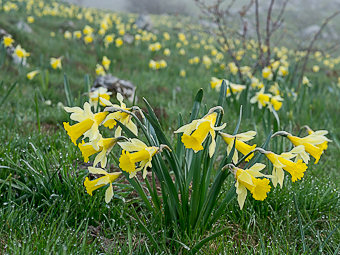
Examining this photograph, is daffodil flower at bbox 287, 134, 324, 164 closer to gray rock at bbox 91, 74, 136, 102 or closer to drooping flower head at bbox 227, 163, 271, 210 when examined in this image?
drooping flower head at bbox 227, 163, 271, 210

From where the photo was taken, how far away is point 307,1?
32969 millimetres

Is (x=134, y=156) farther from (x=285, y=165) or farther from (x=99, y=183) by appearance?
(x=285, y=165)

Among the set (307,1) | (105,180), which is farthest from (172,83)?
(307,1)

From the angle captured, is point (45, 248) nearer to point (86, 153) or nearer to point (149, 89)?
point (86, 153)

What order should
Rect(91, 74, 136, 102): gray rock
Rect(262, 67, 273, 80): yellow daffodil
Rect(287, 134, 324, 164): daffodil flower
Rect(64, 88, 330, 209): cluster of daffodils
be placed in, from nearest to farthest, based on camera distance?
Rect(64, 88, 330, 209): cluster of daffodils, Rect(287, 134, 324, 164): daffodil flower, Rect(91, 74, 136, 102): gray rock, Rect(262, 67, 273, 80): yellow daffodil

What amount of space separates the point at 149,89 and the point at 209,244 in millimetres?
3910

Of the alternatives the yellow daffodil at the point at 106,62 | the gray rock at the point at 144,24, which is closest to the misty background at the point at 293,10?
the gray rock at the point at 144,24

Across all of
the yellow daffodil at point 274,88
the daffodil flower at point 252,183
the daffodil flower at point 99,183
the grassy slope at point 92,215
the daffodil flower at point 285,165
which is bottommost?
the grassy slope at point 92,215

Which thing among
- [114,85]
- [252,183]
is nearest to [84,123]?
[252,183]

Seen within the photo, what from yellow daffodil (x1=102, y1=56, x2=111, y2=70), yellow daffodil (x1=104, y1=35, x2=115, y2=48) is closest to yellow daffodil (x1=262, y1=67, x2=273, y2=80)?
yellow daffodil (x1=102, y1=56, x2=111, y2=70)

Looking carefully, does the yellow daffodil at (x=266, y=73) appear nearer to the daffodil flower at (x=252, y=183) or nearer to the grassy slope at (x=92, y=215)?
the grassy slope at (x=92, y=215)

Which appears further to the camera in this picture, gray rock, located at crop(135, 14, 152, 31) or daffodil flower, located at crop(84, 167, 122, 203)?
gray rock, located at crop(135, 14, 152, 31)

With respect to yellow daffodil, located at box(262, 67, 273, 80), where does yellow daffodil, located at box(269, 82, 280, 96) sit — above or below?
below

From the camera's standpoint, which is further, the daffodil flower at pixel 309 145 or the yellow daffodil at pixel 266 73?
the yellow daffodil at pixel 266 73
